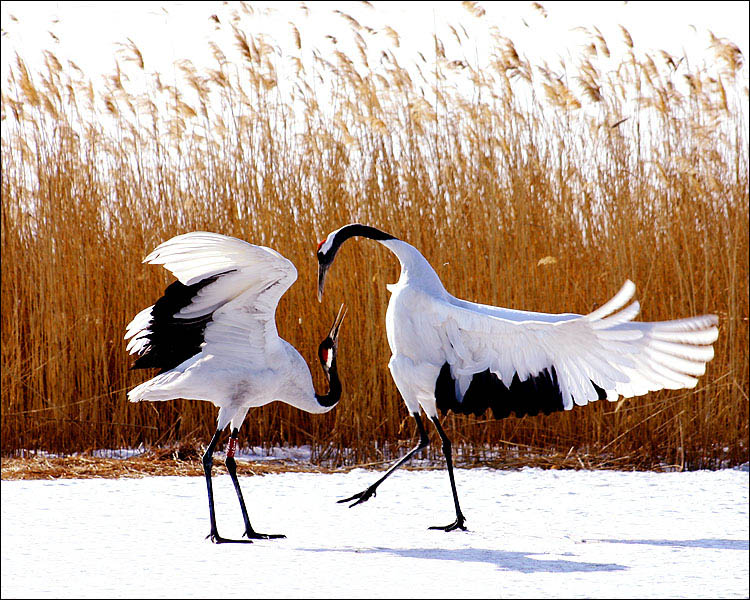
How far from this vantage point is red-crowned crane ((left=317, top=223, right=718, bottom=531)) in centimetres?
272

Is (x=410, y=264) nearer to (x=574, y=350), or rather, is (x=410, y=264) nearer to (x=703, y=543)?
(x=574, y=350)

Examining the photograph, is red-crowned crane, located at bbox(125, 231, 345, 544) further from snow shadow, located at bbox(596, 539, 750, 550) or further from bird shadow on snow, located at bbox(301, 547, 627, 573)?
snow shadow, located at bbox(596, 539, 750, 550)

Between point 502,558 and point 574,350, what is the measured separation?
0.68 m

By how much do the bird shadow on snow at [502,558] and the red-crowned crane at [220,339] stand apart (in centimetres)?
43

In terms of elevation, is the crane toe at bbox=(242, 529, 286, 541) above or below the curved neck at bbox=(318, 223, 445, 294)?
below

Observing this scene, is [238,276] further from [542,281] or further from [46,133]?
[46,133]

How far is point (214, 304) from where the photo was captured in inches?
117

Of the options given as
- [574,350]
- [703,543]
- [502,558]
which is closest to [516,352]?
[574,350]

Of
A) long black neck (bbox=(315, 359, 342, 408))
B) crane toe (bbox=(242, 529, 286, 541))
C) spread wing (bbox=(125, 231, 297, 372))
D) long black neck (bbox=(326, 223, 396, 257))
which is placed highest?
long black neck (bbox=(326, 223, 396, 257))

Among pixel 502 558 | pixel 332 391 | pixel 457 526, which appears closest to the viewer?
pixel 502 558

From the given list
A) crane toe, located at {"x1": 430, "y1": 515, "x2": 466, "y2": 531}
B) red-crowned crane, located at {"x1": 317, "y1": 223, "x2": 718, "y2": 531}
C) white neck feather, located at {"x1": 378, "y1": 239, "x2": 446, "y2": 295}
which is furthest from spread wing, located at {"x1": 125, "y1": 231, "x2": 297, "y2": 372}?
crane toe, located at {"x1": 430, "y1": 515, "x2": 466, "y2": 531}

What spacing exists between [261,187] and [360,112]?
69 cm

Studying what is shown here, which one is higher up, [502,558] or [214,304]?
[214,304]

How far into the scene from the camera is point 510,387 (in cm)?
307
